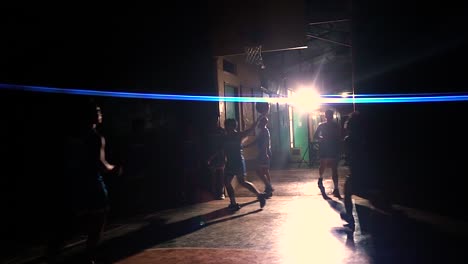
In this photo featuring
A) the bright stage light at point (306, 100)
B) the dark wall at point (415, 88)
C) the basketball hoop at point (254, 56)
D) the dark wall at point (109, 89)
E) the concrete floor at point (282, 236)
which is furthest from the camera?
the bright stage light at point (306, 100)

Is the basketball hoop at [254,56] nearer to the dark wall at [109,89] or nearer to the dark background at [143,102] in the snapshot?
the dark wall at [109,89]

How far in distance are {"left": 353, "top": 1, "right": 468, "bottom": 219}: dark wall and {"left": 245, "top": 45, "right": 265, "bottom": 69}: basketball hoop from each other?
106 inches

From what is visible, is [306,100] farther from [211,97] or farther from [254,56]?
[211,97]

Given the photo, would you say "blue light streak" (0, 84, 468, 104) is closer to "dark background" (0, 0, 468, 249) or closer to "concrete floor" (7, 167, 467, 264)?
"dark background" (0, 0, 468, 249)

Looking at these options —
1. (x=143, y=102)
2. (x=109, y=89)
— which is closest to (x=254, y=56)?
(x=143, y=102)

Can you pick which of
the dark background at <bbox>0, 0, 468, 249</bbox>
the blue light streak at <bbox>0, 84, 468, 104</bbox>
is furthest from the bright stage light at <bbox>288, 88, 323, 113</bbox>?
the dark background at <bbox>0, 0, 468, 249</bbox>

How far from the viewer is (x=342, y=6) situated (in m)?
8.98

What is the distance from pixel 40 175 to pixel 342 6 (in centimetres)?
759

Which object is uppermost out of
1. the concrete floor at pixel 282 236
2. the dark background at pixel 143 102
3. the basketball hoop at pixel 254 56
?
the basketball hoop at pixel 254 56

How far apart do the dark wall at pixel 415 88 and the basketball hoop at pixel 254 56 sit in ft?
8.84

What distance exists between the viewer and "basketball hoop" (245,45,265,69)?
959 cm

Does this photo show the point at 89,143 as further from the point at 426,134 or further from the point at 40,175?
the point at 426,134

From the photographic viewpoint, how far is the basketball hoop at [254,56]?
959 centimetres

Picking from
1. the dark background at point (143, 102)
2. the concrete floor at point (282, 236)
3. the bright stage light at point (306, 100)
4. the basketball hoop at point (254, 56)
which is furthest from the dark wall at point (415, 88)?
the bright stage light at point (306, 100)
